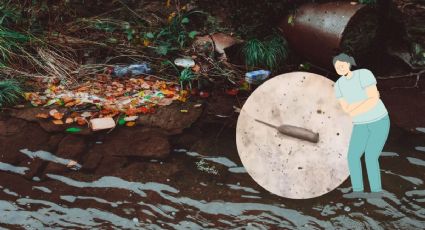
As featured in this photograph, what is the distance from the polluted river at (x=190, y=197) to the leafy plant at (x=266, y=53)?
179cm

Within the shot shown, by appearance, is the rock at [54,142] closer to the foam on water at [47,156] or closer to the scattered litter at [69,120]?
the foam on water at [47,156]

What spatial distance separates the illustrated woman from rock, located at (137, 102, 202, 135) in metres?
2.27

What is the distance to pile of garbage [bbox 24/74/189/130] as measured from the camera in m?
4.97

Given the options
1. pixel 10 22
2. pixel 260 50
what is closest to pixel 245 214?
pixel 260 50

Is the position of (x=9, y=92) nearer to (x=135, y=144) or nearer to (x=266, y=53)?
(x=135, y=144)

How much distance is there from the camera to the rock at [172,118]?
473 centimetres

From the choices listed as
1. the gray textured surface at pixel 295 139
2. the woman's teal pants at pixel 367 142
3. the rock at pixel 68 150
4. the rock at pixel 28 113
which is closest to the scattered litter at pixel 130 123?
the rock at pixel 68 150

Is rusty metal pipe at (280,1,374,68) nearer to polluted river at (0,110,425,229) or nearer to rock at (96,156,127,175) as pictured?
polluted river at (0,110,425,229)

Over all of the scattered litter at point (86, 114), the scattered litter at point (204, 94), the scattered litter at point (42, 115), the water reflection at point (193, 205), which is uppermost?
the scattered litter at point (204, 94)

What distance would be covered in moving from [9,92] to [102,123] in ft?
4.54

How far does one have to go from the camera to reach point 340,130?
2.78 m

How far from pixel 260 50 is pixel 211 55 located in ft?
2.18

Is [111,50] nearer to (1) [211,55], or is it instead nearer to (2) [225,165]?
(1) [211,55]

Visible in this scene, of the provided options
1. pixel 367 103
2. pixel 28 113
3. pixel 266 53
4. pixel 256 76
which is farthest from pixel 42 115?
pixel 367 103
